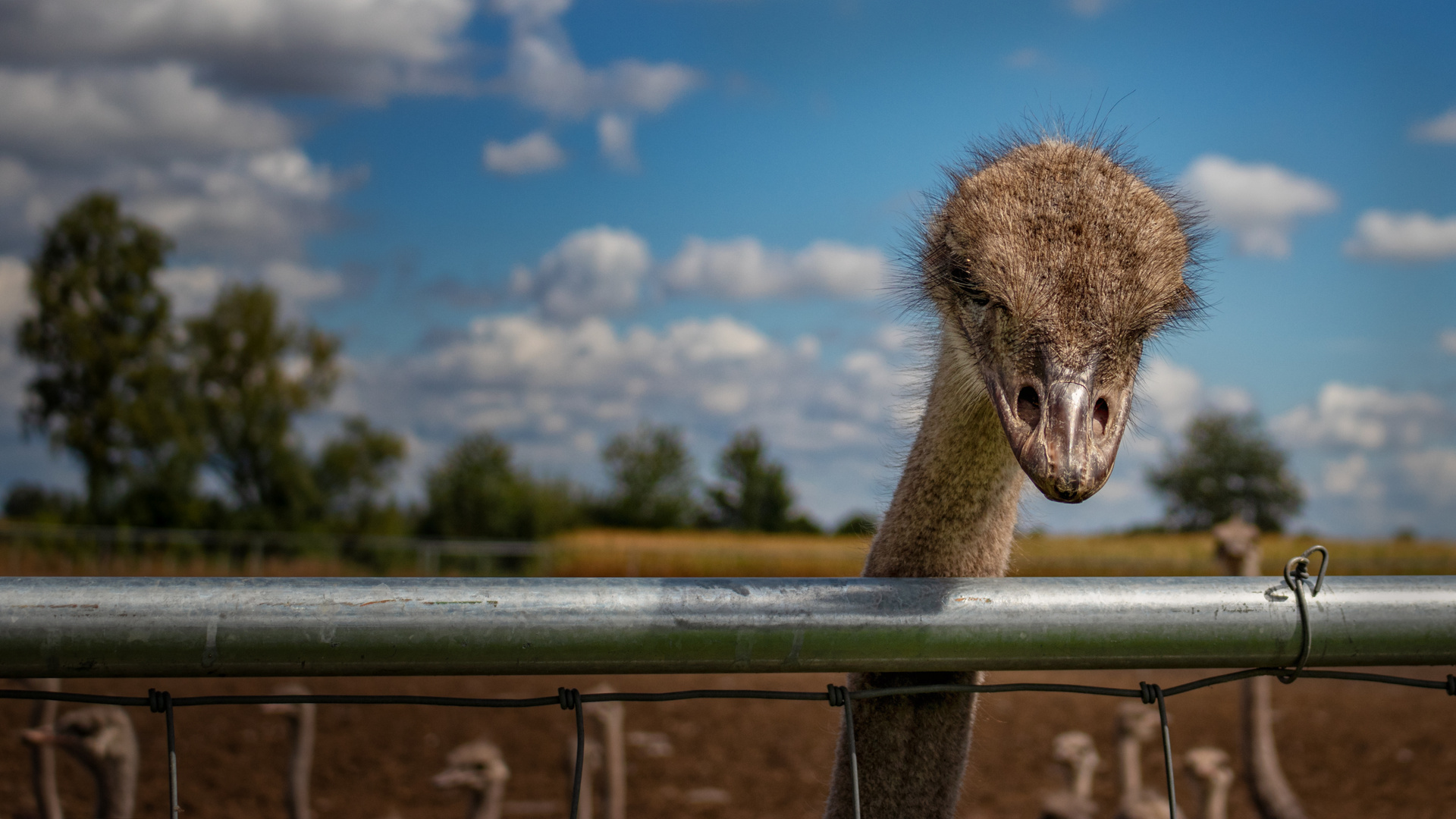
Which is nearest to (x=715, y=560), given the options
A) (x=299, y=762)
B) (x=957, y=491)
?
(x=299, y=762)

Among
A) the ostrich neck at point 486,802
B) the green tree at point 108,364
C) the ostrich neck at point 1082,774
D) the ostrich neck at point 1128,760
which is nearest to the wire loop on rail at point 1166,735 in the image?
the ostrich neck at point 486,802

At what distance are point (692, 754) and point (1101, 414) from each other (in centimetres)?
868

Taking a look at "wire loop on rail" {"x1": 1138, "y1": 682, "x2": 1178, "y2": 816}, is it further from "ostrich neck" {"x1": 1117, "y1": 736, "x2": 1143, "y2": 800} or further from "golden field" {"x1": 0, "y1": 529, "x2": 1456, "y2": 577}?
"golden field" {"x1": 0, "y1": 529, "x2": 1456, "y2": 577}

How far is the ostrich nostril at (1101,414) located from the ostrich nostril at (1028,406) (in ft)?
0.23

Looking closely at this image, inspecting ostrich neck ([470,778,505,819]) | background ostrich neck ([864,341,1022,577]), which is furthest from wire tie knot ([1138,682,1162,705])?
ostrich neck ([470,778,505,819])

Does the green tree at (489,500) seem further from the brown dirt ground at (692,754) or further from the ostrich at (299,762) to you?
the ostrich at (299,762)

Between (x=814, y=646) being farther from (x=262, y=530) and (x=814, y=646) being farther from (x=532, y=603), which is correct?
(x=262, y=530)

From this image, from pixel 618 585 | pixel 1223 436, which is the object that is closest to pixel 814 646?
pixel 618 585

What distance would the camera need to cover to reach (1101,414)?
4.88 ft

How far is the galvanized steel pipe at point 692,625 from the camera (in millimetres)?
1240

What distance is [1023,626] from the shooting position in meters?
1.35

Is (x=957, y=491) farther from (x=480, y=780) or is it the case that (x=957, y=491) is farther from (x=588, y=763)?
(x=588, y=763)

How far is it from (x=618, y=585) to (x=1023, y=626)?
476 mm

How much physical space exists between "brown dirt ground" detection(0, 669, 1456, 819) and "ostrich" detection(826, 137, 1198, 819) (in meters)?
4.26
